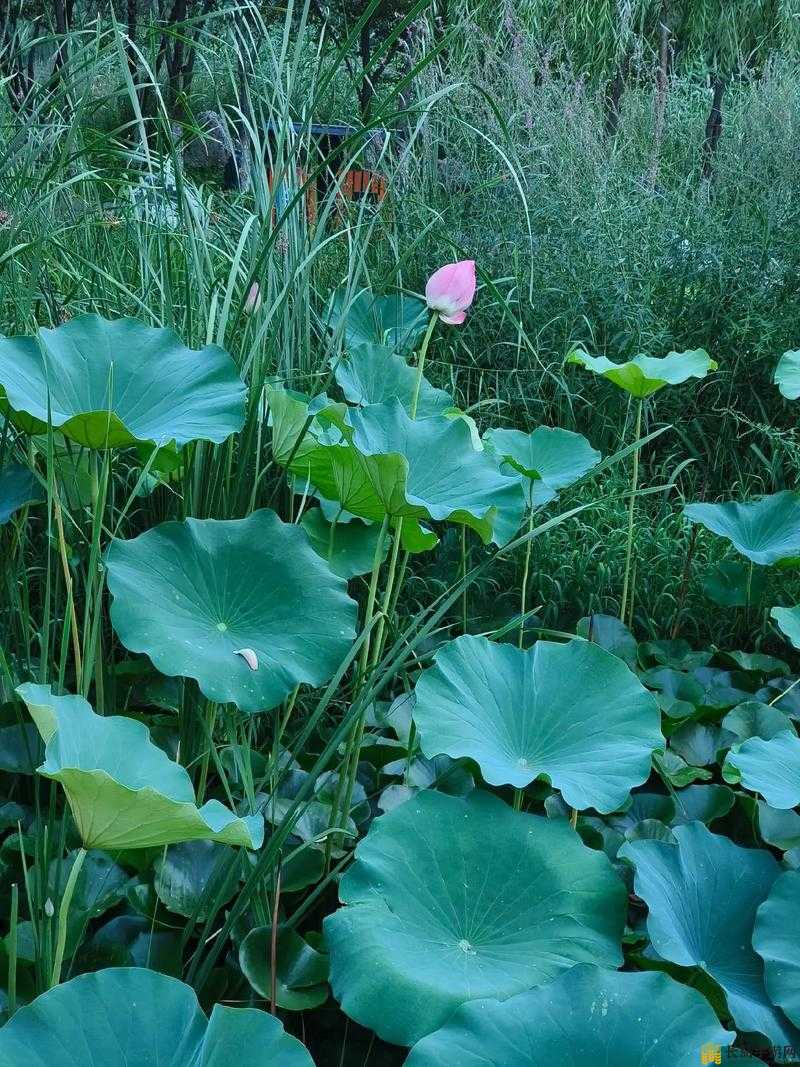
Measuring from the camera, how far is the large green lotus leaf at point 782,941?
1037mm

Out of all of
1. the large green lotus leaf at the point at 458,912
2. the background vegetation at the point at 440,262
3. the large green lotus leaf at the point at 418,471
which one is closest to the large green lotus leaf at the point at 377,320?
the background vegetation at the point at 440,262

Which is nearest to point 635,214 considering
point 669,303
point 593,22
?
point 669,303

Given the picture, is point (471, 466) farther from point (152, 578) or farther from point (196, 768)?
point (196, 768)

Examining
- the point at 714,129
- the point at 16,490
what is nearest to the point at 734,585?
the point at 16,490

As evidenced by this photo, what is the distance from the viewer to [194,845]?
124 centimetres

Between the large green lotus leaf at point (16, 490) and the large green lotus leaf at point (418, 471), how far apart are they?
1.27 feet

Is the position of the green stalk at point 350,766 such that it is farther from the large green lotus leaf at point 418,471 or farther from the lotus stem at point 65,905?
the lotus stem at point 65,905

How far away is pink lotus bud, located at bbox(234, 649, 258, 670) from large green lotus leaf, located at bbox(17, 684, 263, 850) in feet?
0.66

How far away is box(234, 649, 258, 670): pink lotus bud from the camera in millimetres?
1200

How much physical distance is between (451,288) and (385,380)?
39 cm

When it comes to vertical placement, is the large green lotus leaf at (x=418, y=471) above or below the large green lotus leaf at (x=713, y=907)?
above

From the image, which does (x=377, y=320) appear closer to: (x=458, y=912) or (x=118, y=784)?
(x=458, y=912)

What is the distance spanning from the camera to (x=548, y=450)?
1887 millimetres

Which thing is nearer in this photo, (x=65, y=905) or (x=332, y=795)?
(x=65, y=905)
